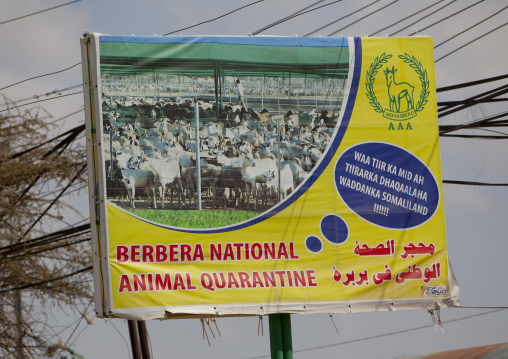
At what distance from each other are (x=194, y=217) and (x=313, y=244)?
4.37 ft

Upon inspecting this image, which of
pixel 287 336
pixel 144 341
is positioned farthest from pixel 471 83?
pixel 144 341

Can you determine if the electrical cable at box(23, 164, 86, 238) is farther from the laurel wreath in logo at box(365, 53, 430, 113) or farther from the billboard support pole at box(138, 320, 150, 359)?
the laurel wreath in logo at box(365, 53, 430, 113)

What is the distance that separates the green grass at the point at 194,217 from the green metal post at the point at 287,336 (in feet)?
3.91

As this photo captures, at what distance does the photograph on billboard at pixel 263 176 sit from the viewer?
954 cm

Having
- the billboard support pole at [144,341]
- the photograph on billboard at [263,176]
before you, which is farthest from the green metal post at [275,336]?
the billboard support pole at [144,341]

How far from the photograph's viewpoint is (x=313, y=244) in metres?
9.88

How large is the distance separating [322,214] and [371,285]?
3.10 feet

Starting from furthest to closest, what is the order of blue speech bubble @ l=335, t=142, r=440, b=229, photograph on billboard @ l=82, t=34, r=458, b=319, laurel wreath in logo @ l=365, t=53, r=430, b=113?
laurel wreath in logo @ l=365, t=53, r=430, b=113
blue speech bubble @ l=335, t=142, r=440, b=229
photograph on billboard @ l=82, t=34, r=458, b=319

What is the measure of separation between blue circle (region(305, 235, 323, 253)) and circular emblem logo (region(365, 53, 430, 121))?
165cm

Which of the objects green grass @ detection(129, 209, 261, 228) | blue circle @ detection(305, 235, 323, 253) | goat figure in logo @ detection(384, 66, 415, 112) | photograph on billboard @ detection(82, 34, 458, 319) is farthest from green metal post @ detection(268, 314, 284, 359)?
goat figure in logo @ detection(384, 66, 415, 112)

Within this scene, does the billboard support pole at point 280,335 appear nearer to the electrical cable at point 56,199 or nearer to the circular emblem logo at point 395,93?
the circular emblem logo at point 395,93

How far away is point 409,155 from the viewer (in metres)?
10.3

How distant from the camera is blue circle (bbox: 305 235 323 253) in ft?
32.3

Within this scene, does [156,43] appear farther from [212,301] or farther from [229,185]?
[212,301]
